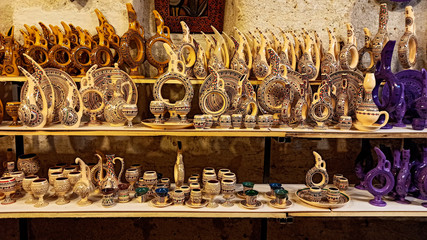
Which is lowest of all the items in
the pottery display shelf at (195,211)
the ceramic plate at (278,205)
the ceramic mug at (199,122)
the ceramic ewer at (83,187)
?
the pottery display shelf at (195,211)

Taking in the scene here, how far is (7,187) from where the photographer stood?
1.56 m

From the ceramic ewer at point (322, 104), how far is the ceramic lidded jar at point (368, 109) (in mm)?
171

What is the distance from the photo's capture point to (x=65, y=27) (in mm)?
1834

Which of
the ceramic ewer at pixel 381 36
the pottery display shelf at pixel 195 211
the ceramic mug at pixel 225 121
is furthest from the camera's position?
the ceramic ewer at pixel 381 36

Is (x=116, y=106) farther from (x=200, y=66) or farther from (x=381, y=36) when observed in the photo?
(x=381, y=36)

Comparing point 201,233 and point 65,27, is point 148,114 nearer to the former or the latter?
point 65,27

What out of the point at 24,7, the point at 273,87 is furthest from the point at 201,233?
the point at 24,7

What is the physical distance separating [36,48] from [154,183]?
3.92 ft

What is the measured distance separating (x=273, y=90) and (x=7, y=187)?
1.73 meters

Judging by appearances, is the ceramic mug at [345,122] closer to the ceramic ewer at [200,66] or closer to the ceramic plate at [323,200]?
the ceramic plate at [323,200]

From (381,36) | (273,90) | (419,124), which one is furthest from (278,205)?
(381,36)

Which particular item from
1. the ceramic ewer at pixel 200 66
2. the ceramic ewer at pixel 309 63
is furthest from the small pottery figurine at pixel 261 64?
→ the ceramic ewer at pixel 200 66

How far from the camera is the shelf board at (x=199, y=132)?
61.9 inches

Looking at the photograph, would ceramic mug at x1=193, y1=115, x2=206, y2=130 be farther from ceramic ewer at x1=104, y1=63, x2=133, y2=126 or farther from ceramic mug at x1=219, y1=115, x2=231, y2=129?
ceramic ewer at x1=104, y1=63, x2=133, y2=126
